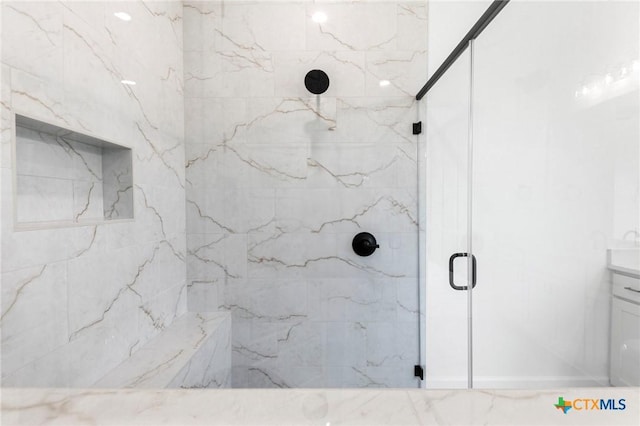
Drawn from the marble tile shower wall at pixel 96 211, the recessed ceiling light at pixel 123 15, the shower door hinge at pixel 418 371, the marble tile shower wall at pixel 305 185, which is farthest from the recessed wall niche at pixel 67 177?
the shower door hinge at pixel 418 371

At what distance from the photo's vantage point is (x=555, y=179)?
0.63m

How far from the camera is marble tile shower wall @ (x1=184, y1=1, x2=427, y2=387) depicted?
90 cm

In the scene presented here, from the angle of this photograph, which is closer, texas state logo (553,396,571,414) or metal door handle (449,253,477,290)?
texas state logo (553,396,571,414)

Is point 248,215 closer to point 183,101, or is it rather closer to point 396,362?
point 183,101

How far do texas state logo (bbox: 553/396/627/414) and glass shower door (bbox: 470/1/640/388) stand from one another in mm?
100

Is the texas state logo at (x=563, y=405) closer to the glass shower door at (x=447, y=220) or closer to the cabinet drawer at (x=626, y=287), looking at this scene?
the cabinet drawer at (x=626, y=287)

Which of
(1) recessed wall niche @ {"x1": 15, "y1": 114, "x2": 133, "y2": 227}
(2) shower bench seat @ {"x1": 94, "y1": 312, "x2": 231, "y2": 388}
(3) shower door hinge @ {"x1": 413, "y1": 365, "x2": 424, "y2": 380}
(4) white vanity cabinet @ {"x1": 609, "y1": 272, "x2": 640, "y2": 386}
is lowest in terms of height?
(3) shower door hinge @ {"x1": 413, "y1": 365, "x2": 424, "y2": 380}

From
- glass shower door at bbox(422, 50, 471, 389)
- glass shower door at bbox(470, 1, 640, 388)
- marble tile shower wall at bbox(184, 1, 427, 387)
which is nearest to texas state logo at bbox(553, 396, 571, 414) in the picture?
glass shower door at bbox(470, 1, 640, 388)

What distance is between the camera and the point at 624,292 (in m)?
0.55

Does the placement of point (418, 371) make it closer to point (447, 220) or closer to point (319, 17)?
point (447, 220)

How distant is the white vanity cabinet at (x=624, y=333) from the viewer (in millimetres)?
545

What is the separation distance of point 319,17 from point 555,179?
0.79m

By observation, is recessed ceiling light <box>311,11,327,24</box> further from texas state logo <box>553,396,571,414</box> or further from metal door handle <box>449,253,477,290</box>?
texas state logo <box>553,396,571,414</box>

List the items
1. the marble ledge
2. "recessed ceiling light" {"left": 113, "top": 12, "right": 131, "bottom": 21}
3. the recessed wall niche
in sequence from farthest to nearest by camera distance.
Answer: "recessed ceiling light" {"left": 113, "top": 12, "right": 131, "bottom": 21} < the recessed wall niche < the marble ledge
